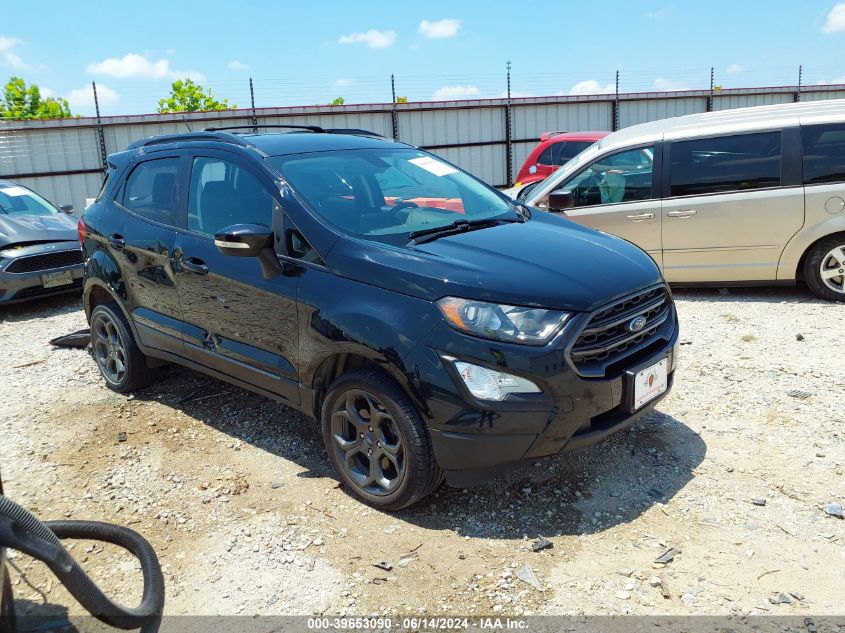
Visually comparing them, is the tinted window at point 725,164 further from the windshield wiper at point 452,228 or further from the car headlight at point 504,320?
the car headlight at point 504,320

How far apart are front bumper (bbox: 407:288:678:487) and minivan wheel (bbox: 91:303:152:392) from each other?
2.79 m

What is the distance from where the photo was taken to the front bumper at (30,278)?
7.71 metres

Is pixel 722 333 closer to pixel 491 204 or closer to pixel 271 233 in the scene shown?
pixel 491 204

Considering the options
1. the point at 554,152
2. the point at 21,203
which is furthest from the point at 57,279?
the point at 554,152

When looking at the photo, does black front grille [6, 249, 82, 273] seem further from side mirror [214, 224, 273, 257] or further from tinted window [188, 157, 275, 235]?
side mirror [214, 224, 273, 257]

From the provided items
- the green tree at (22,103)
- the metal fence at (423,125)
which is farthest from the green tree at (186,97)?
the metal fence at (423,125)

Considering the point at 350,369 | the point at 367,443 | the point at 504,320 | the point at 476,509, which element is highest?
the point at 504,320

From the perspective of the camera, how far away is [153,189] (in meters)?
4.53

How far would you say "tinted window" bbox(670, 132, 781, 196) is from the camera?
6.48 metres

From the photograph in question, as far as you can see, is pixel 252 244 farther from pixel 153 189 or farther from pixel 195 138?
pixel 153 189

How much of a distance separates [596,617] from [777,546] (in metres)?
0.94

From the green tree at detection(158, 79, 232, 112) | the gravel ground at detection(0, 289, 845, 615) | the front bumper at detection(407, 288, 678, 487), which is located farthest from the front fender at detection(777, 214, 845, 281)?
the green tree at detection(158, 79, 232, 112)

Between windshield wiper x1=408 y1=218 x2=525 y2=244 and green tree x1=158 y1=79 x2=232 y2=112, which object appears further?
green tree x1=158 y1=79 x2=232 y2=112

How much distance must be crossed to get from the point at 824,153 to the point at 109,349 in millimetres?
6356
